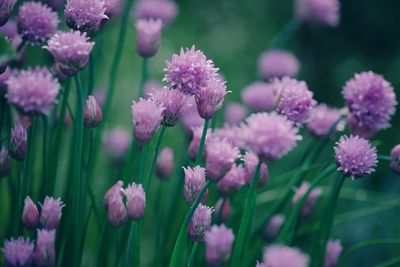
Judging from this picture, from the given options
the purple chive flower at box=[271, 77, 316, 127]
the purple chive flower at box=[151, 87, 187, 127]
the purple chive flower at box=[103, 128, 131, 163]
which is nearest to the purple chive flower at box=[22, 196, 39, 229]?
the purple chive flower at box=[151, 87, 187, 127]

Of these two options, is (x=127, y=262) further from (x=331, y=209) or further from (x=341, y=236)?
(x=341, y=236)

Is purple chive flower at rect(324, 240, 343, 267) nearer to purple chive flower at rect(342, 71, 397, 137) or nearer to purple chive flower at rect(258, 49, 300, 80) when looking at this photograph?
purple chive flower at rect(342, 71, 397, 137)

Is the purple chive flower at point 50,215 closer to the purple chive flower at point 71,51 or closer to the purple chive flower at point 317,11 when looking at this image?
the purple chive flower at point 71,51

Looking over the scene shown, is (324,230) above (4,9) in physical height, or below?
below

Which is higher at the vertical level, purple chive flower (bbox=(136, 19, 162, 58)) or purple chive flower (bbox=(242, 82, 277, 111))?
purple chive flower (bbox=(242, 82, 277, 111))

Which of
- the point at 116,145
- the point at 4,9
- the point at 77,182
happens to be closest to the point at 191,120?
the point at 116,145

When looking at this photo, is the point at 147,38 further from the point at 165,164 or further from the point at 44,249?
the point at 44,249
